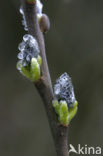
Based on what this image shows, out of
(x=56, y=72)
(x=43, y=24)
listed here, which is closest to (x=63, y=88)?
Answer: (x=43, y=24)

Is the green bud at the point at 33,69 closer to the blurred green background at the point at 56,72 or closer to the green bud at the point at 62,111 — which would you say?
the green bud at the point at 62,111

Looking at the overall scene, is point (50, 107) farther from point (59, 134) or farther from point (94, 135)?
point (94, 135)

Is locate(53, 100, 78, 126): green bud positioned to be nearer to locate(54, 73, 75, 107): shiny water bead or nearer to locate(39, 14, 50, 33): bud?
locate(54, 73, 75, 107): shiny water bead

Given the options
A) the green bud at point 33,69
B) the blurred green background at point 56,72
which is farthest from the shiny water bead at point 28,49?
the blurred green background at point 56,72

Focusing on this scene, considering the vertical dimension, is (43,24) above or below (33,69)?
above

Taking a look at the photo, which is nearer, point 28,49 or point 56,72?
point 28,49

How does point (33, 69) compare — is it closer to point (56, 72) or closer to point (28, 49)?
point (28, 49)
